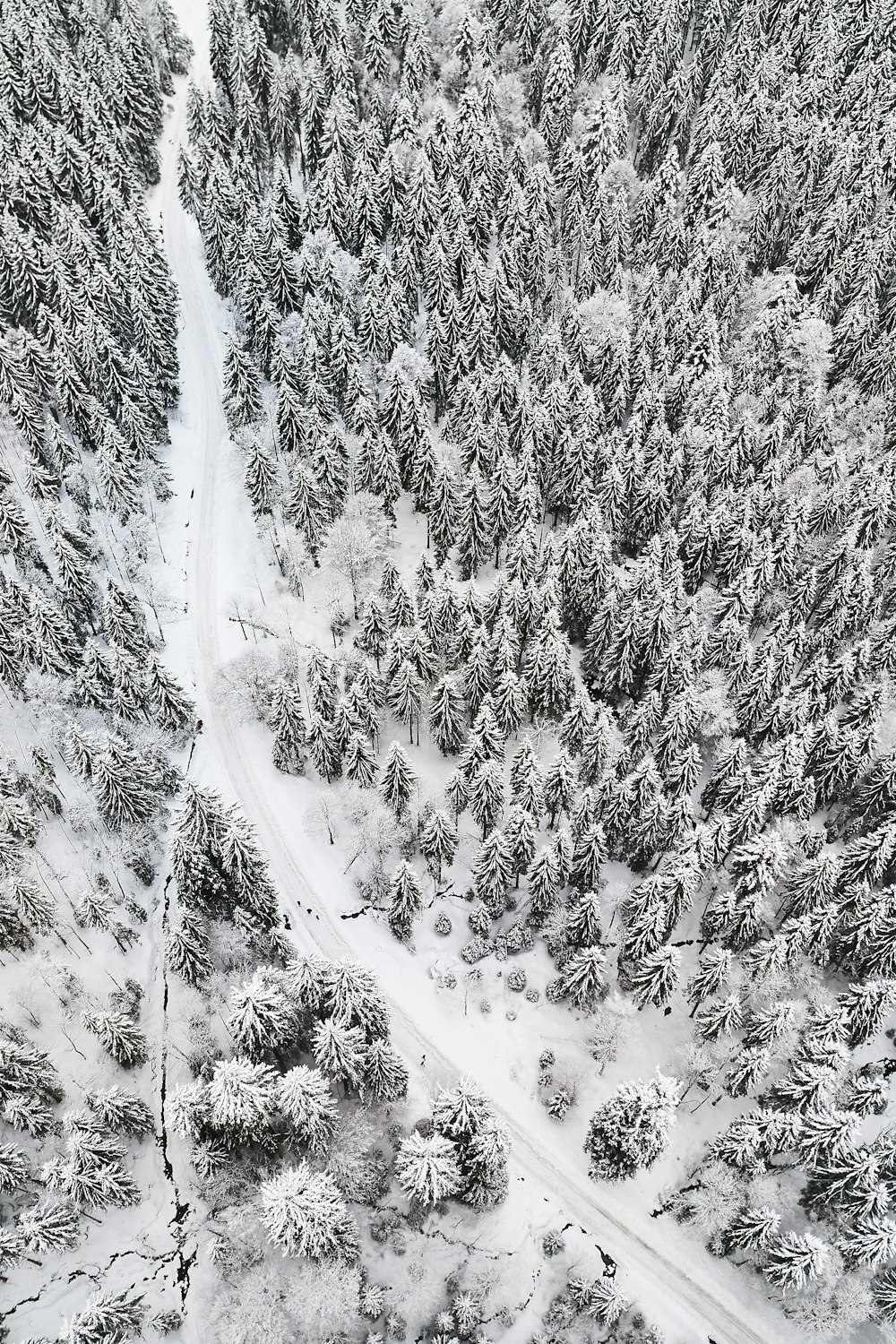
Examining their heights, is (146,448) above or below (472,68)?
below

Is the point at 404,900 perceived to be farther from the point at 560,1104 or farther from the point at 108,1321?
the point at 108,1321

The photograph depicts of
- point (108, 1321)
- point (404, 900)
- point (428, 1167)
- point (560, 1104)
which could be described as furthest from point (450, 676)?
point (108, 1321)

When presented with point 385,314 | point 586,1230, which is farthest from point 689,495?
point 586,1230

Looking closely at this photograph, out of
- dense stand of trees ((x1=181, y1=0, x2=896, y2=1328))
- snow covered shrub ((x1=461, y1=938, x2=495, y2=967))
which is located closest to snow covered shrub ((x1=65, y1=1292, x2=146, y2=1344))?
dense stand of trees ((x1=181, y1=0, x2=896, y2=1328))

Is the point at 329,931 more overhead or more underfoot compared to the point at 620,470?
more underfoot

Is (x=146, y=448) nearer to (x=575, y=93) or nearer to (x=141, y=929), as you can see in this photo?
(x=141, y=929)

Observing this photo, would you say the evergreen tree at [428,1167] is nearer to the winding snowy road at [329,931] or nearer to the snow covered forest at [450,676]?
the snow covered forest at [450,676]

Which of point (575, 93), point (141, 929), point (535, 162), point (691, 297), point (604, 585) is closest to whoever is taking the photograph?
point (141, 929)
